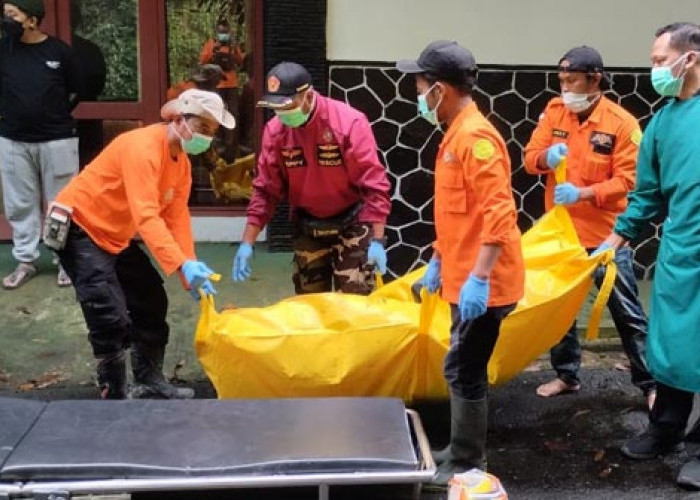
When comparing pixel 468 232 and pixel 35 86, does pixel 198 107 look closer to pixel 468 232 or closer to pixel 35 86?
pixel 468 232

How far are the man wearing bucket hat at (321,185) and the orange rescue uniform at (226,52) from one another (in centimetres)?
260

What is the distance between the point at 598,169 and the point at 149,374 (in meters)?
2.47

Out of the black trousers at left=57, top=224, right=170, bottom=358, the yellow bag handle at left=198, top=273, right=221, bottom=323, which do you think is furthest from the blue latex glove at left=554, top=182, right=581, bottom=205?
the black trousers at left=57, top=224, right=170, bottom=358

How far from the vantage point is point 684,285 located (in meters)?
3.86

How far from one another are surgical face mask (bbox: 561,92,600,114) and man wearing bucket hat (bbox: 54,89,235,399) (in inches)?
65.6

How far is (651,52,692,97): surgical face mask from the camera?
12.5 ft

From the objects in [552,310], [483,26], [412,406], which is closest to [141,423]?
[412,406]

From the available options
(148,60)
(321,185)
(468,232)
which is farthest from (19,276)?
(468,232)

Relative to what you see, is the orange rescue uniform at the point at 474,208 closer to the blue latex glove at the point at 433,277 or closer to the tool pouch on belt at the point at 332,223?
the blue latex glove at the point at 433,277

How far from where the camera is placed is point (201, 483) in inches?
114

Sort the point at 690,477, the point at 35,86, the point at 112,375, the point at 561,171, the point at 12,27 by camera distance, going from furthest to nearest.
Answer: the point at 35,86 → the point at 12,27 → the point at 561,171 → the point at 112,375 → the point at 690,477

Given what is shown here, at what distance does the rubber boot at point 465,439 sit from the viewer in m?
3.79

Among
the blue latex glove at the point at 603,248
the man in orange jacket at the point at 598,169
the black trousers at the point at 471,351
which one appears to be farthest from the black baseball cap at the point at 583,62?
the black trousers at the point at 471,351

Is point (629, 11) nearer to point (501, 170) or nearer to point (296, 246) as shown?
point (296, 246)
